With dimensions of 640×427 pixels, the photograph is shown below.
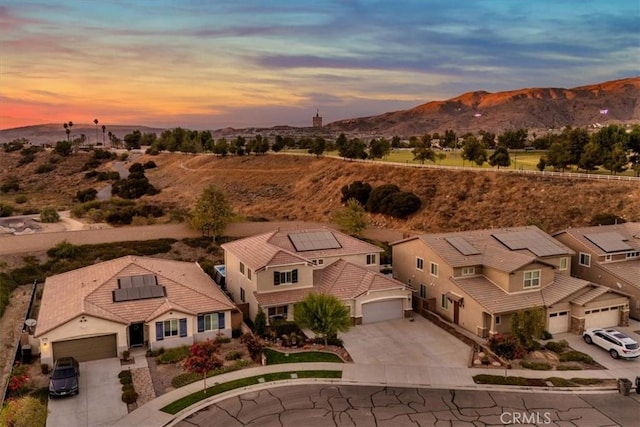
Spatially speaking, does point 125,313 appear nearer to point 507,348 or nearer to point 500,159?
point 507,348

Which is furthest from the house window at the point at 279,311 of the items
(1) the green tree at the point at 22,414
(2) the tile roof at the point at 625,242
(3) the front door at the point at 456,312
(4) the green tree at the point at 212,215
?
(4) the green tree at the point at 212,215

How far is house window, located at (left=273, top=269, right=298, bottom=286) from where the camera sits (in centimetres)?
3469

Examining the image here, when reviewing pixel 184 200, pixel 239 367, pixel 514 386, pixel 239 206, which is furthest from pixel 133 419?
pixel 184 200

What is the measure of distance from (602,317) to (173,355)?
27.4 m

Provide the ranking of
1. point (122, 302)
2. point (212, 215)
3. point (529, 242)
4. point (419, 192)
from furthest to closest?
point (419, 192) < point (212, 215) < point (529, 242) < point (122, 302)

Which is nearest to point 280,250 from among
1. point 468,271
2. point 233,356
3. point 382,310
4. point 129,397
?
point 382,310

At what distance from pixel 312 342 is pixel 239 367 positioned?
16.7ft

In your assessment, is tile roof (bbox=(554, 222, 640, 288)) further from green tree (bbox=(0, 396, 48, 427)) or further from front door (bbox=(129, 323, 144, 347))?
green tree (bbox=(0, 396, 48, 427))

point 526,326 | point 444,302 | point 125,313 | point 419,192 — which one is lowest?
point 444,302

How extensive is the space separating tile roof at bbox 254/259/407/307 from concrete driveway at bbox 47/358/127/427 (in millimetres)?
10303

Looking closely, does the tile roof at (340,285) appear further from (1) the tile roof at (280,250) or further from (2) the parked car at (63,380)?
(2) the parked car at (63,380)

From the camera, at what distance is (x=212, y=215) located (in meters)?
56.0

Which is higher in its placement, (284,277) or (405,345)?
(284,277)

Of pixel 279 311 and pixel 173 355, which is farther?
pixel 279 311
